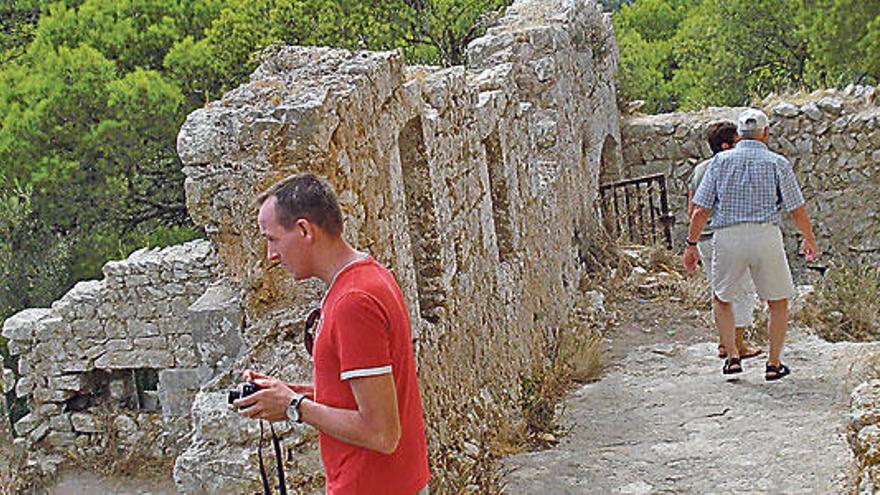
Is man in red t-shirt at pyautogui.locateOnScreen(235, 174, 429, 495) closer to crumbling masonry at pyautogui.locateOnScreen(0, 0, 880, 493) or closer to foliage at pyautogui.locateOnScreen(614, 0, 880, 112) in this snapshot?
crumbling masonry at pyautogui.locateOnScreen(0, 0, 880, 493)

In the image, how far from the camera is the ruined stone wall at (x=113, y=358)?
450 inches

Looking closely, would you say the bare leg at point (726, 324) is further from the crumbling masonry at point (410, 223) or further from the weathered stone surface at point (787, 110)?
the weathered stone surface at point (787, 110)

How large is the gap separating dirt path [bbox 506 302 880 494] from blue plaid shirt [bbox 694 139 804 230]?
1228mm

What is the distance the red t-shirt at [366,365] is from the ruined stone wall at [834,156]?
11.9 m

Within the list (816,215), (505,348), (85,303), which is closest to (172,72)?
(85,303)

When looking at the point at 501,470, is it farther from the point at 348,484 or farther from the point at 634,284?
the point at 634,284

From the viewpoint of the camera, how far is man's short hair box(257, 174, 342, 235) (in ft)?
10.7

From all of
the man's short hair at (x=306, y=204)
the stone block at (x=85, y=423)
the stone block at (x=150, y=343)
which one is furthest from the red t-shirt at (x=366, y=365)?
the stone block at (x=85, y=423)

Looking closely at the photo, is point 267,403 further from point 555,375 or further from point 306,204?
point 555,375

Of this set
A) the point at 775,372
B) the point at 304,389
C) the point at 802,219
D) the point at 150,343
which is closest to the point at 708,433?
the point at 775,372

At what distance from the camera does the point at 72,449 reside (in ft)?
39.0

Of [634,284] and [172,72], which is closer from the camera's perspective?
[634,284]

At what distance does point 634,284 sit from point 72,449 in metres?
6.27

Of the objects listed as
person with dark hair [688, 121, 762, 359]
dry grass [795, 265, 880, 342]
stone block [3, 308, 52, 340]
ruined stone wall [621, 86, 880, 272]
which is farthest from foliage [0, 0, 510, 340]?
person with dark hair [688, 121, 762, 359]
